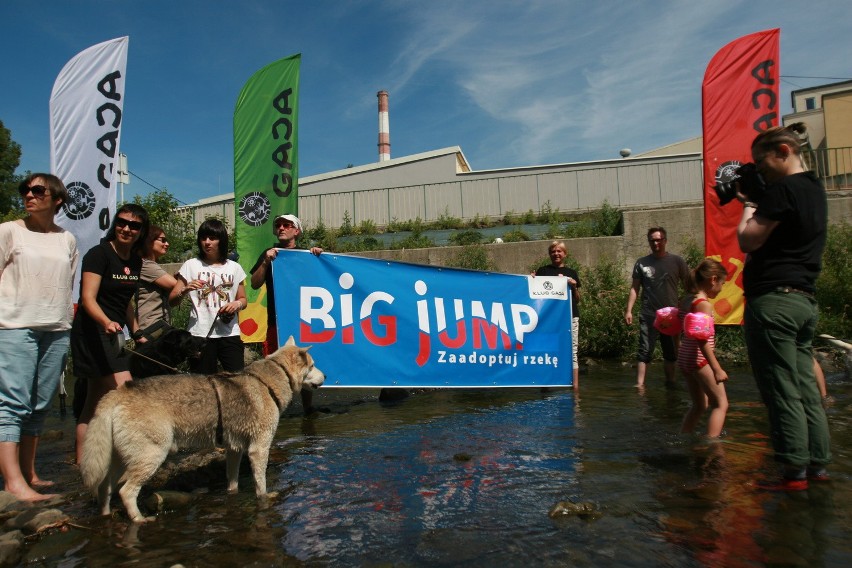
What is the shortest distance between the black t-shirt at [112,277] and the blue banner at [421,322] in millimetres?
1966

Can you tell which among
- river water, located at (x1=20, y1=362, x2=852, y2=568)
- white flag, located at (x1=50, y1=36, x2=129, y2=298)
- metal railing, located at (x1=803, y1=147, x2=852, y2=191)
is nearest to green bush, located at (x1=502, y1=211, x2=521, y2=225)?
metal railing, located at (x1=803, y1=147, x2=852, y2=191)

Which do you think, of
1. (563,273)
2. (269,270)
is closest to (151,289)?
(269,270)

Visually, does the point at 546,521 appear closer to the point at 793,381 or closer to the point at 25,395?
the point at 793,381

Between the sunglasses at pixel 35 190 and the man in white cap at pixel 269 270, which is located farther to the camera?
the man in white cap at pixel 269 270

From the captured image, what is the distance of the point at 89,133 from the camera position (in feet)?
28.9

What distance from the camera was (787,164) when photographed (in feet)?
11.7

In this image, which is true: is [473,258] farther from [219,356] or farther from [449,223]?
[219,356]

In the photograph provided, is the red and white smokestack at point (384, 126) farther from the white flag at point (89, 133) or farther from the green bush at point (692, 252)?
the white flag at point (89, 133)

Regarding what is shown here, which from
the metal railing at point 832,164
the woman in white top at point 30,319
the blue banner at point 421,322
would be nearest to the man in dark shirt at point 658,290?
the blue banner at point 421,322

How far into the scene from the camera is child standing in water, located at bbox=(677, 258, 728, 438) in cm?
451

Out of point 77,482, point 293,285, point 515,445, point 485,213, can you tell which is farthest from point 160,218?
point 515,445

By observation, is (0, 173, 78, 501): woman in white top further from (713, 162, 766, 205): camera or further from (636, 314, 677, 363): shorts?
(636, 314, 677, 363): shorts

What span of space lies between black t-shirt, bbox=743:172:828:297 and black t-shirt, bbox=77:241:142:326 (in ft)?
15.4

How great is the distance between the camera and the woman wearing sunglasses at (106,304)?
13.9ft
